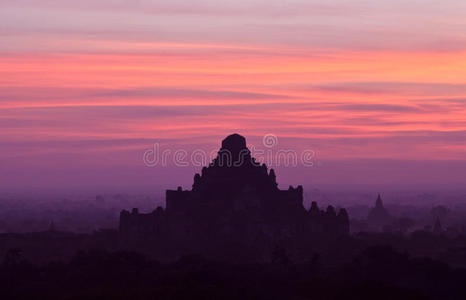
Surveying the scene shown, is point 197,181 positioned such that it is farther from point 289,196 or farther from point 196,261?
point 196,261

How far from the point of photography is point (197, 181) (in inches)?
4540

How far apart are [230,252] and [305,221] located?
45.9 ft

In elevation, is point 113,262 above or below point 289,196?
below

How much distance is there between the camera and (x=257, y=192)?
113 meters

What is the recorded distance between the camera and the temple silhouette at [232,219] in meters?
108

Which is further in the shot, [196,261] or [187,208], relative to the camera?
[187,208]

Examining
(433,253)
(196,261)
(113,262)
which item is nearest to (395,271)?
(196,261)

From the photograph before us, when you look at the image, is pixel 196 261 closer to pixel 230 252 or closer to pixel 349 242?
pixel 230 252

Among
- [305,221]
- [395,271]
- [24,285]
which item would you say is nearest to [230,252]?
[305,221]

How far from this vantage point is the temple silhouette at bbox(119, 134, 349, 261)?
107688 millimetres

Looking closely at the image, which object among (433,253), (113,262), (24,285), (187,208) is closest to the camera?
(24,285)

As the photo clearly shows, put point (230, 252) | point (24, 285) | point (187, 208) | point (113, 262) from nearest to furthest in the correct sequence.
Answer: point (24, 285) → point (113, 262) → point (230, 252) → point (187, 208)

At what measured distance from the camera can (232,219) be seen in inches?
4291

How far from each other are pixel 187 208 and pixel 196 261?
72.2 feet
